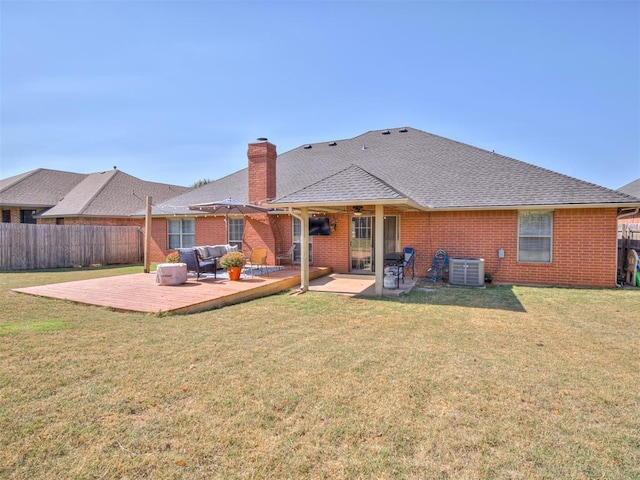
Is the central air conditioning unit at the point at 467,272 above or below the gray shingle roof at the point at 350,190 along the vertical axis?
below

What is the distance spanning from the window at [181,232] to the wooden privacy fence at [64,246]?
311 centimetres

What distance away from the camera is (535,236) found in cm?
1109

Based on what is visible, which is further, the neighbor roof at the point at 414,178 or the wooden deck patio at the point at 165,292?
the neighbor roof at the point at 414,178

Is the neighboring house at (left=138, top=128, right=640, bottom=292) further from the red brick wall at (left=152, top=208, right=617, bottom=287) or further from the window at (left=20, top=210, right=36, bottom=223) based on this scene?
the window at (left=20, top=210, right=36, bottom=223)

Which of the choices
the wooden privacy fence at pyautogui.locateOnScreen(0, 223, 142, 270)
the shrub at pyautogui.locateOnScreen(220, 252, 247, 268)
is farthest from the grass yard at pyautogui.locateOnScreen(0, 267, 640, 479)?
→ the wooden privacy fence at pyautogui.locateOnScreen(0, 223, 142, 270)

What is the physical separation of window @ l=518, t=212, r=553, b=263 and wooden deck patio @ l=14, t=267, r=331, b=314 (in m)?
7.40

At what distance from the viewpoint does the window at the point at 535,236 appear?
11.0 meters

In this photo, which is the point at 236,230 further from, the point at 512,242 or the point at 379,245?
the point at 512,242

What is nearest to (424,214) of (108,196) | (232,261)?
(232,261)

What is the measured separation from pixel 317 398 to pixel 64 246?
56.8 ft

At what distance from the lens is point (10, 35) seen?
374 inches

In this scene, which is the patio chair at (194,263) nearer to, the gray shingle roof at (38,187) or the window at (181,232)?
the window at (181,232)

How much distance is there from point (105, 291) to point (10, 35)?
7582mm

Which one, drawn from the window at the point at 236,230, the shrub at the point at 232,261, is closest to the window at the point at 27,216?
the window at the point at 236,230
